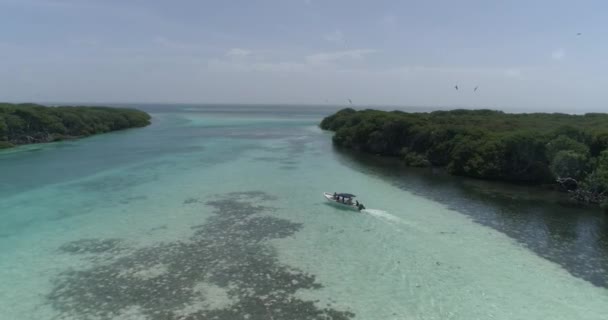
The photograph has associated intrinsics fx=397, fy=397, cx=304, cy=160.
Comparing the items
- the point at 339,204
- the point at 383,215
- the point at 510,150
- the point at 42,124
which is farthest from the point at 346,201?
the point at 42,124

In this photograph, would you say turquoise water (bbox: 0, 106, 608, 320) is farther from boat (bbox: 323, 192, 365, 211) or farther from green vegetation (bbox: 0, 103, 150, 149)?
green vegetation (bbox: 0, 103, 150, 149)

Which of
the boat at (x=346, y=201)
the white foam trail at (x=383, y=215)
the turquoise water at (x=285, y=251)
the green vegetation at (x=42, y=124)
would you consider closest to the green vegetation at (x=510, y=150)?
the turquoise water at (x=285, y=251)

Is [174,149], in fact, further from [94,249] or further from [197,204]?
[94,249]

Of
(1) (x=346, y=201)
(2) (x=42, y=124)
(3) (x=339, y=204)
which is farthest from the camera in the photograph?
(2) (x=42, y=124)

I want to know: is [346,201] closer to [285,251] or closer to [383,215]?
[383,215]

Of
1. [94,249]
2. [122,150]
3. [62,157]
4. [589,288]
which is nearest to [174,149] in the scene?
[122,150]

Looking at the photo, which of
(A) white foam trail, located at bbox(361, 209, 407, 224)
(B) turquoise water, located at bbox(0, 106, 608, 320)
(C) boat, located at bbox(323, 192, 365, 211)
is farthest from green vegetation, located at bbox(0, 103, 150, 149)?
(A) white foam trail, located at bbox(361, 209, 407, 224)
